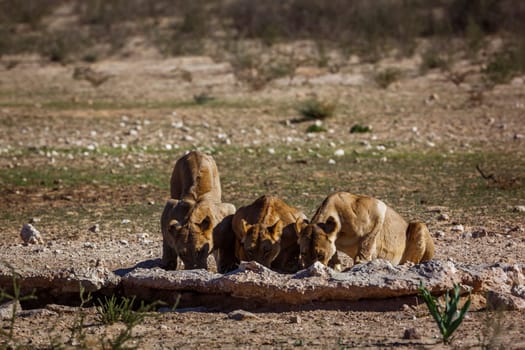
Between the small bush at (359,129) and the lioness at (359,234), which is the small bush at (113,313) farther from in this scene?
the small bush at (359,129)

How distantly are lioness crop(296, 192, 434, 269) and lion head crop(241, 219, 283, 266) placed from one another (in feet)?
0.74

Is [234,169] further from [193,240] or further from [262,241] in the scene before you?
[262,241]

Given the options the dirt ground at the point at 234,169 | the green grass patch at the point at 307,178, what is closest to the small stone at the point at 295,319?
the dirt ground at the point at 234,169

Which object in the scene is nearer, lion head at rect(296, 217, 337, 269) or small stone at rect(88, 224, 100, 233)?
lion head at rect(296, 217, 337, 269)

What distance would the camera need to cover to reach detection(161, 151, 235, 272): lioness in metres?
9.94

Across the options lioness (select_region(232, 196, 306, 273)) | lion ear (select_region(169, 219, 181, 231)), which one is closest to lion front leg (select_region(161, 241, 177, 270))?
lion ear (select_region(169, 219, 181, 231))

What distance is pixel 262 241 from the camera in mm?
9680

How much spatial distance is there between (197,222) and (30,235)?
10.4ft

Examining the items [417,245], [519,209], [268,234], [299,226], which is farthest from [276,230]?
[519,209]

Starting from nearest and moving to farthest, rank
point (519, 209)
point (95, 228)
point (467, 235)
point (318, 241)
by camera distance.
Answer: point (318, 241) < point (467, 235) < point (95, 228) < point (519, 209)

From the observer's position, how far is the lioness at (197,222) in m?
9.94

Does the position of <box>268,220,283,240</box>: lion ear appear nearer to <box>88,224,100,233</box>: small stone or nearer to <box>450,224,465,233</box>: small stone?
<box>450,224,465,233</box>: small stone

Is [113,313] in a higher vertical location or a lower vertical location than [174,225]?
lower

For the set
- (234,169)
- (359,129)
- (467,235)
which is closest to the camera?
(467,235)
